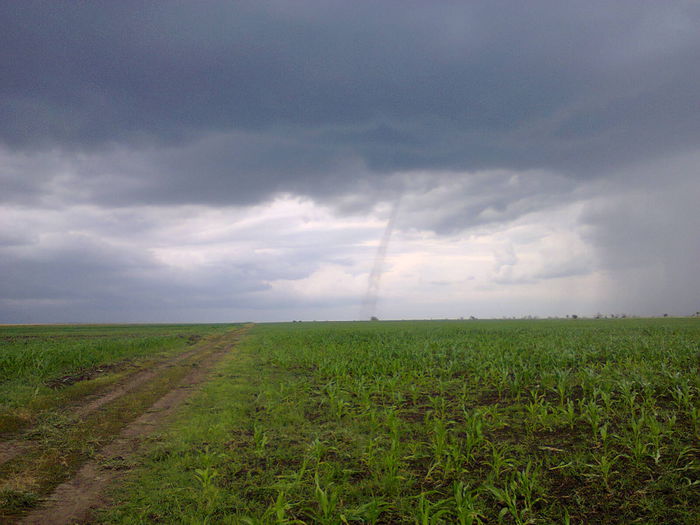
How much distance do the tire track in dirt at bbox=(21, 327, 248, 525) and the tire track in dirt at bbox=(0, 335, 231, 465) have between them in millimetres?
1676

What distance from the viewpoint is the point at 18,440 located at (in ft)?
27.0

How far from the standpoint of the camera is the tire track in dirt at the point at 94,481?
16.5ft

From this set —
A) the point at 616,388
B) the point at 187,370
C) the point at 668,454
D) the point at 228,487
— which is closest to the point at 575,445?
the point at 668,454

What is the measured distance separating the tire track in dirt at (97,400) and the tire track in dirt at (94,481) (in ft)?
5.50

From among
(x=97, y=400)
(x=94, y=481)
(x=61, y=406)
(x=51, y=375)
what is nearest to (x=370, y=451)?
(x=94, y=481)

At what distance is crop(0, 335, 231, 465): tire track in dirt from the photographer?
7.59 metres

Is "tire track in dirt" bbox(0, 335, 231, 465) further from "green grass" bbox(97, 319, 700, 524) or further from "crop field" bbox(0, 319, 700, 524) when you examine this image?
"green grass" bbox(97, 319, 700, 524)

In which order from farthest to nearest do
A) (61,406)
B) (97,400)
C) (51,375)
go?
(51,375) < (97,400) < (61,406)

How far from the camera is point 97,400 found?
11672 millimetres

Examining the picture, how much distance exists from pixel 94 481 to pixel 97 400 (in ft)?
22.1

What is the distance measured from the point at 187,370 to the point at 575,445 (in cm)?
1581

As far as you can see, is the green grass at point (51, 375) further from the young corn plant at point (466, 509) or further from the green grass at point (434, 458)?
the young corn plant at point (466, 509)

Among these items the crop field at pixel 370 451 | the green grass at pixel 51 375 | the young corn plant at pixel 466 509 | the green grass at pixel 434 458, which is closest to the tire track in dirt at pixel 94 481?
the crop field at pixel 370 451

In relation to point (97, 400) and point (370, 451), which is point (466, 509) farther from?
point (97, 400)
